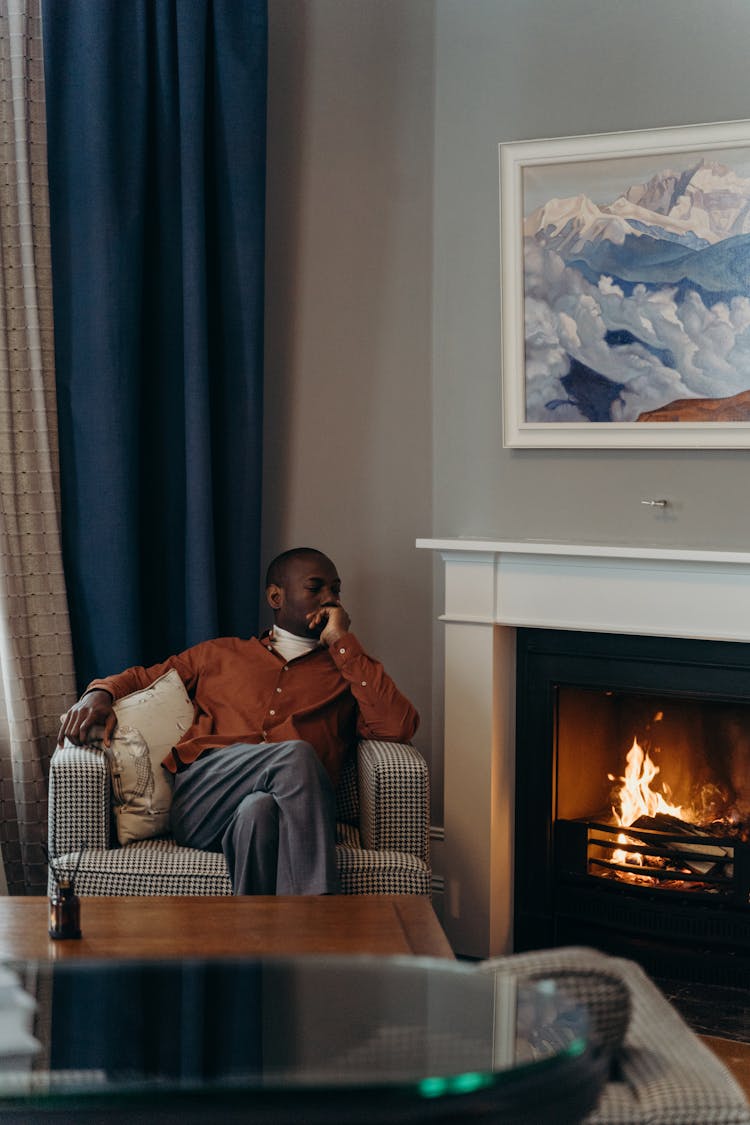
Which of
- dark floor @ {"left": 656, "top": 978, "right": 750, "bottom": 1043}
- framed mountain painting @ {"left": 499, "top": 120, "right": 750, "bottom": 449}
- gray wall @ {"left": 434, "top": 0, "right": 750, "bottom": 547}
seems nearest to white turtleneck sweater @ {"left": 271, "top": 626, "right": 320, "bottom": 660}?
gray wall @ {"left": 434, "top": 0, "right": 750, "bottom": 547}

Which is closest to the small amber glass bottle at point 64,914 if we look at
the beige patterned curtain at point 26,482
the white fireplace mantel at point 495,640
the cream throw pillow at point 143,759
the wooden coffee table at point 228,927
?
the wooden coffee table at point 228,927

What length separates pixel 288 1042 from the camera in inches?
38.4

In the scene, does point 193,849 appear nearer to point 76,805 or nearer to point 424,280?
point 76,805

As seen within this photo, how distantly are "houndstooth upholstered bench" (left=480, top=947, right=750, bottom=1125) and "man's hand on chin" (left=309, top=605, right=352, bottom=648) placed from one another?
2.00 m

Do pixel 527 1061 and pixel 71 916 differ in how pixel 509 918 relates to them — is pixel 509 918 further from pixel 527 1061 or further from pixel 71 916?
pixel 527 1061

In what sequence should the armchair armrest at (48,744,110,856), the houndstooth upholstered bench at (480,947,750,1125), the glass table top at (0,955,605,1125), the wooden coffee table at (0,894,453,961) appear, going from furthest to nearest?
the armchair armrest at (48,744,110,856) → the wooden coffee table at (0,894,453,961) → the houndstooth upholstered bench at (480,947,750,1125) → the glass table top at (0,955,605,1125)

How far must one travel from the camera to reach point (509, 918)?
3301 mm

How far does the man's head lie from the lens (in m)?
3.17

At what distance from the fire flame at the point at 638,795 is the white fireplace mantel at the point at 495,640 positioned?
309mm

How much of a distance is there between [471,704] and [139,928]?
1.32 metres

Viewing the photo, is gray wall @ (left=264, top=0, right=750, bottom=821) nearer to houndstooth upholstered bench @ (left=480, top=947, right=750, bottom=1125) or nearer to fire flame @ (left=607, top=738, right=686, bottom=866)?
fire flame @ (left=607, top=738, right=686, bottom=866)

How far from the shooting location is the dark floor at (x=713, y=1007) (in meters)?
2.83

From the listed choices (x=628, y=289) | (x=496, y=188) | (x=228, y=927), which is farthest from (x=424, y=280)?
(x=228, y=927)

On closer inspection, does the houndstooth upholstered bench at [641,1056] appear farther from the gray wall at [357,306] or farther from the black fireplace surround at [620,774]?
the gray wall at [357,306]
